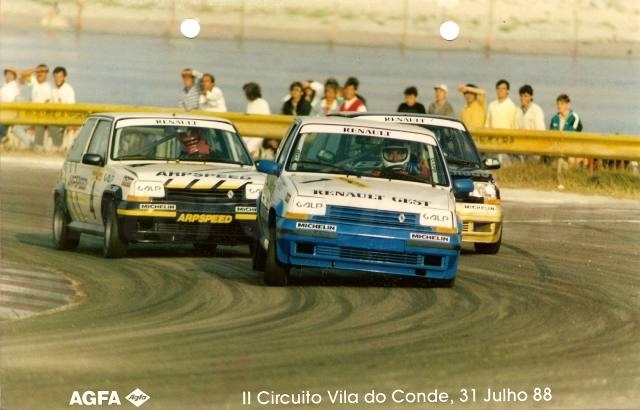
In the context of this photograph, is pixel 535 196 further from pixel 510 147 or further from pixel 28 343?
pixel 28 343

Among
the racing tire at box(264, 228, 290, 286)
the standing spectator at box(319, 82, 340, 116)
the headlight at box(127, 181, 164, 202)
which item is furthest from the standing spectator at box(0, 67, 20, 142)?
the racing tire at box(264, 228, 290, 286)

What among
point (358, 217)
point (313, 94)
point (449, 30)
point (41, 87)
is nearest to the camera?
point (449, 30)

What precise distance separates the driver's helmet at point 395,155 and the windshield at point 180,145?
2584 mm

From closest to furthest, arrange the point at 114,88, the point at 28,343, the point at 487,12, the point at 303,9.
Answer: the point at 28,343, the point at 303,9, the point at 487,12, the point at 114,88

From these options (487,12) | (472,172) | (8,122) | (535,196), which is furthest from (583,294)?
(8,122)

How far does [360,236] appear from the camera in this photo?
14453mm

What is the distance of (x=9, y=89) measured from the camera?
3100 cm

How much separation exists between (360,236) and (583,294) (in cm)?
224

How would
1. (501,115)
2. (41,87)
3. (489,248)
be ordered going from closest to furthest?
(489,248) → (501,115) → (41,87)

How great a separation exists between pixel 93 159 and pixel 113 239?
3.63ft

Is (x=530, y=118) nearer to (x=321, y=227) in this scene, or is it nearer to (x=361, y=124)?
(x=361, y=124)

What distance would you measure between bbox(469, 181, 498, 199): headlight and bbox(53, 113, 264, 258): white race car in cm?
239

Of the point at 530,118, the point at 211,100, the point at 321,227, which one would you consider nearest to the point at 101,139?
the point at 321,227

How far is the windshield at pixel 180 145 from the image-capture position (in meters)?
18.0
